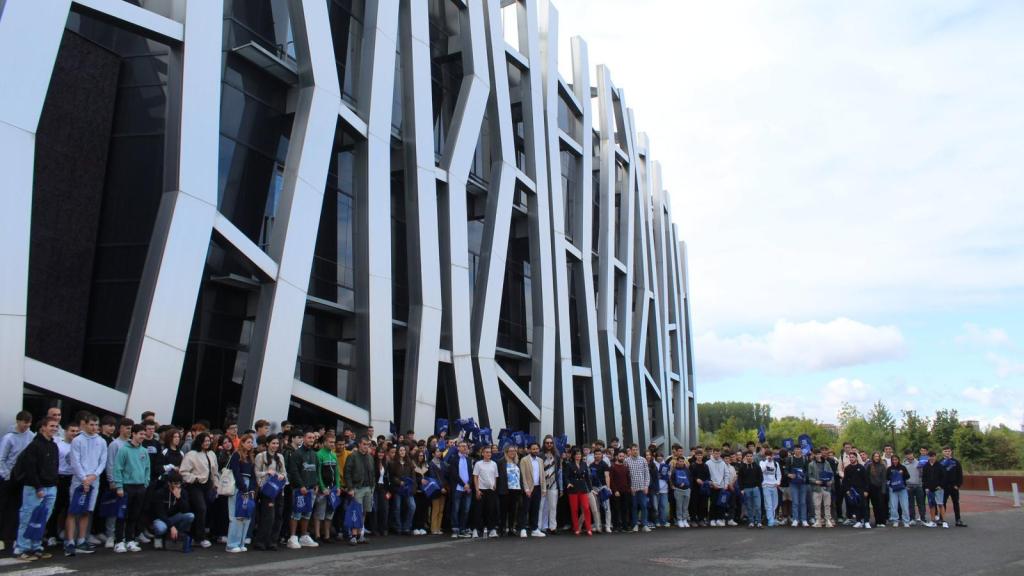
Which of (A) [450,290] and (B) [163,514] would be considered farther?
(A) [450,290]

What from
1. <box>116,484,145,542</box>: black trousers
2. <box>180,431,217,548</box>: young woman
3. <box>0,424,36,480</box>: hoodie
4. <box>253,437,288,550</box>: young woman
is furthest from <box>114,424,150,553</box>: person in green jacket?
<box>253,437,288,550</box>: young woman

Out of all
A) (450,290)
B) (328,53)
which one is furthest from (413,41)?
(450,290)

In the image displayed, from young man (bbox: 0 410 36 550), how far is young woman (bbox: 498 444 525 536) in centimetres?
730

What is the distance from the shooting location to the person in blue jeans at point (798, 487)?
16.9 metres

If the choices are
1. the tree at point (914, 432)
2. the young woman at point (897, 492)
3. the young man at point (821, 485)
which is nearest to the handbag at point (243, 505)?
the young man at point (821, 485)

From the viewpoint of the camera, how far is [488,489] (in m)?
13.8

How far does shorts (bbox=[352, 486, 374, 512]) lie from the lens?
1229 centimetres

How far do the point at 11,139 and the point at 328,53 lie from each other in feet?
24.1

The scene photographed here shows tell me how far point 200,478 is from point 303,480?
4.64 feet

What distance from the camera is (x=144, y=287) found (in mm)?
12398

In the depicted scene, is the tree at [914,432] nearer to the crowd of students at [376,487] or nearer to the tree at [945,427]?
the tree at [945,427]

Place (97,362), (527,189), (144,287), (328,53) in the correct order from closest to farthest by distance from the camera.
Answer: (144,287), (97,362), (328,53), (527,189)

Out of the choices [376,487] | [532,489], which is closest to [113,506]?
[376,487]

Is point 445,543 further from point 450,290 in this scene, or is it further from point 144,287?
point 450,290
